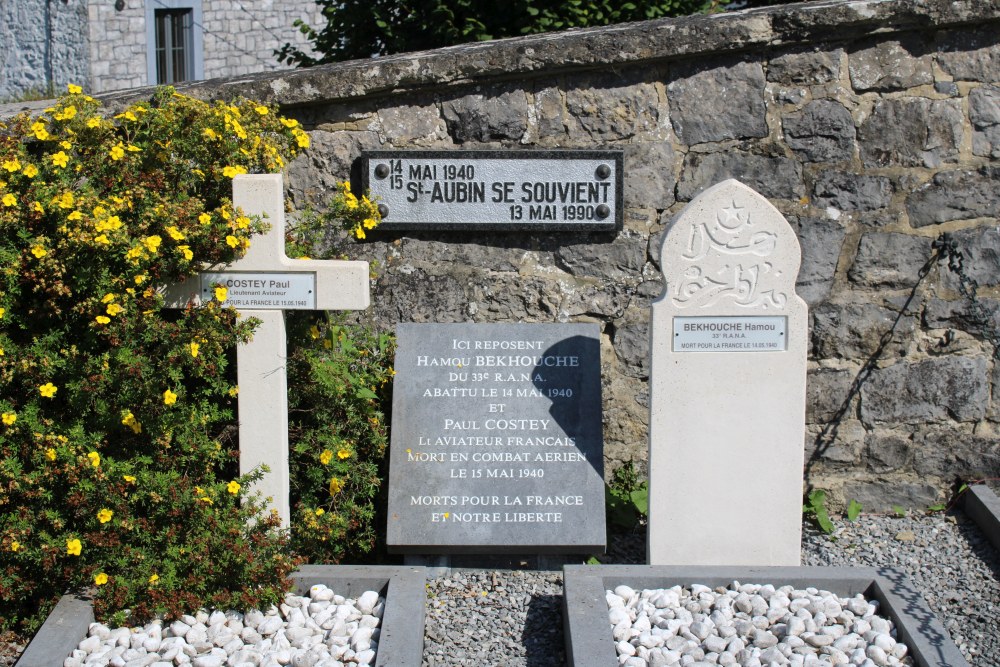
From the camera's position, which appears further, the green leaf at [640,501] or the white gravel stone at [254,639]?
the green leaf at [640,501]

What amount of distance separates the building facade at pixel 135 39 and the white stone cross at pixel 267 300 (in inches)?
430

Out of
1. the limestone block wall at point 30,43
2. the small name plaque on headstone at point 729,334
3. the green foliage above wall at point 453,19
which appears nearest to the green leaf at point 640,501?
the small name plaque on headstone at point 729,334

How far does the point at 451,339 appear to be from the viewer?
14.0ft

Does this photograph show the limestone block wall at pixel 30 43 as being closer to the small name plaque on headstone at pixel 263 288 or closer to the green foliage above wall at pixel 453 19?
the green foliage above wall at pixel 453 19

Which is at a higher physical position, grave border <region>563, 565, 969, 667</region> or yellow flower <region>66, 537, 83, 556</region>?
yellow flower <region>66, 537, 83, 556</region>

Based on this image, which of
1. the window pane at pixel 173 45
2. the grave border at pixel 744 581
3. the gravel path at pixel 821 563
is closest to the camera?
the grave border at pixel 744 581

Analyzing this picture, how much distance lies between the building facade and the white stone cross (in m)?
10.9

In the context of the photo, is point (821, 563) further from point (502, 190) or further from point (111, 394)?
point (111, 394)

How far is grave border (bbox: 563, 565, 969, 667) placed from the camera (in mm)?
3127

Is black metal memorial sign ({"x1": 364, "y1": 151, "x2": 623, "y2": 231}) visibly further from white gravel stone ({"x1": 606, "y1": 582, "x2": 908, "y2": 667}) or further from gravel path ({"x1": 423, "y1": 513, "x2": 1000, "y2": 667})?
white gravel stone ({"x1": 606, "y1": 582, "x2": 908, "y2": 667})

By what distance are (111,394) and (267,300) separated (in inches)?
24.6

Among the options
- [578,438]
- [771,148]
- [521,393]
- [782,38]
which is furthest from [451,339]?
[782,38]

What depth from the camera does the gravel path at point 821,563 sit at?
3.44 metres

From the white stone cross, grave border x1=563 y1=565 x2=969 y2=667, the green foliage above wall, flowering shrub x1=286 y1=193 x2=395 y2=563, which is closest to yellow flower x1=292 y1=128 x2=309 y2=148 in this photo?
flowering shrub x1=286 y1=193 x2=395 y2=563
